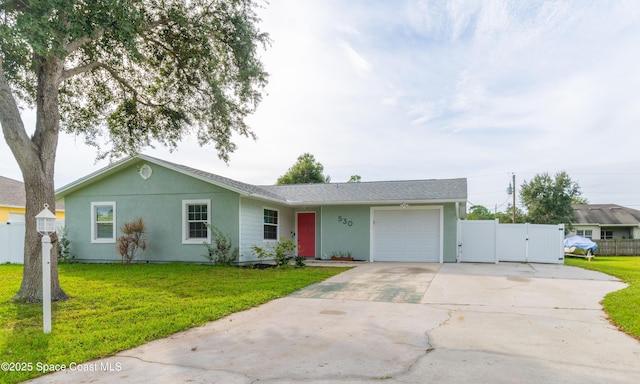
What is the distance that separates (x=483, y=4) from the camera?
9094 mm

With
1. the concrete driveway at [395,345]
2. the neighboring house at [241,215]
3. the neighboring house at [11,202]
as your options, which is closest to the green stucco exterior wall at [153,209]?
the neighboring house at [241,215]

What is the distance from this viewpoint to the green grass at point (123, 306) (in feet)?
15.1

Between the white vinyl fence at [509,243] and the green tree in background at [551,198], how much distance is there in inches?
541

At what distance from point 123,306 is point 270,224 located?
9292 mm

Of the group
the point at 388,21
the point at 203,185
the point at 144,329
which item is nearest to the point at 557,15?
the point at 388,21

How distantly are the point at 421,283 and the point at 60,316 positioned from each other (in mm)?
7536

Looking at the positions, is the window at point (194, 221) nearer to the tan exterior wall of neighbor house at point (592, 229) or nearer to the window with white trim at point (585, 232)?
the tan exterior wall of neighbor house at point (592, 229)

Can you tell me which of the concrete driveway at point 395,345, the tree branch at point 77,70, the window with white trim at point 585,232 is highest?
the tree branch at point 77,70

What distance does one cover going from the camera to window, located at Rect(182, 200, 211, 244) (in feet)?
46.8

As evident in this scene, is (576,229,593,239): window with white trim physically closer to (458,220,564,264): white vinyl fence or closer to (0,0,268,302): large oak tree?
(458,220,564,264): white vinyl fence

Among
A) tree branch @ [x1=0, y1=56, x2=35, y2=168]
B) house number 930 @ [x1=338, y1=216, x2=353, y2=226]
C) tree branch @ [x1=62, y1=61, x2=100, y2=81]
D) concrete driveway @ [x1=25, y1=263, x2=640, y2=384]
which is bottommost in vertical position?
concrete driveway @ [x1=25, y1=263, x2=640, y2=384]

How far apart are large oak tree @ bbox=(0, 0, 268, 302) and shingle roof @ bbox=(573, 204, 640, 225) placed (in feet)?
98.7

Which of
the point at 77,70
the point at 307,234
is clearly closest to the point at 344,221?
the point at 307,234

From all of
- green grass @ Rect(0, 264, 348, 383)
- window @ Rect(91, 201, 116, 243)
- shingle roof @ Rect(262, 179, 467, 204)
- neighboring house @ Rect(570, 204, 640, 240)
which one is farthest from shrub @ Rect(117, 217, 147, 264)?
neighboring house @ Rect(570, 204, 640, 240)
